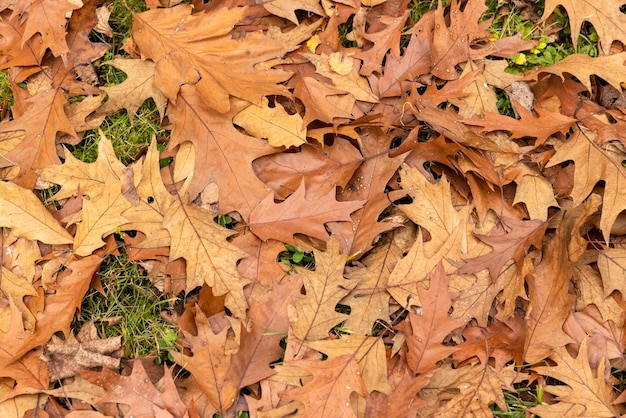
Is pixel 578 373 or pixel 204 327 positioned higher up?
pixel 204 327

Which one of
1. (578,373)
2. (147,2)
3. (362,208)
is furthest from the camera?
(147,2)

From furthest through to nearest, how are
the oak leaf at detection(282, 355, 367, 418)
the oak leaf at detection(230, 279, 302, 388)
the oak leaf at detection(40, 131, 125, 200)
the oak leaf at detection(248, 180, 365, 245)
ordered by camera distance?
the oak leaf at detection(40, 131, 125, 200), the oak leaf at detection(248, 180, 365, 245), the oak leaf at detection(230, 279, 302, 388), the oak leaf at detection(282, 355, 367, 418)

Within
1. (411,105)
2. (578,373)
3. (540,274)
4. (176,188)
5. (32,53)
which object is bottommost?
(578,373)

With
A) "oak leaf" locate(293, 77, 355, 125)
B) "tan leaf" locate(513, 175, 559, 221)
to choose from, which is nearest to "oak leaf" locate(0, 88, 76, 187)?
"oak leaf" locate(293, 77, 355, 125)

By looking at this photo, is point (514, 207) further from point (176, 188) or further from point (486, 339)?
point (176, 188)

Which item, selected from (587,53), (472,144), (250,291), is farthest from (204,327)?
(587,53)

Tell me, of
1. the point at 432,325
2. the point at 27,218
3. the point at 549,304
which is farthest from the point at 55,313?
the point at 549,304

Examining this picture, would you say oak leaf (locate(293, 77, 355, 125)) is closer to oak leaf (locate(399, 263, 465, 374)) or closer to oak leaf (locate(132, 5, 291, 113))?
oak leaf (locate(132, 5, 291, 113))

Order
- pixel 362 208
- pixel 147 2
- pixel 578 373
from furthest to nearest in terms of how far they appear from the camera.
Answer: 1. pixel 147 2
2. pixel 362 208
3. pixel 578 373

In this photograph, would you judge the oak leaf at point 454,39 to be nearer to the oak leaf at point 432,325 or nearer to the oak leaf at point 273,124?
the oak leaf at point 273,124
